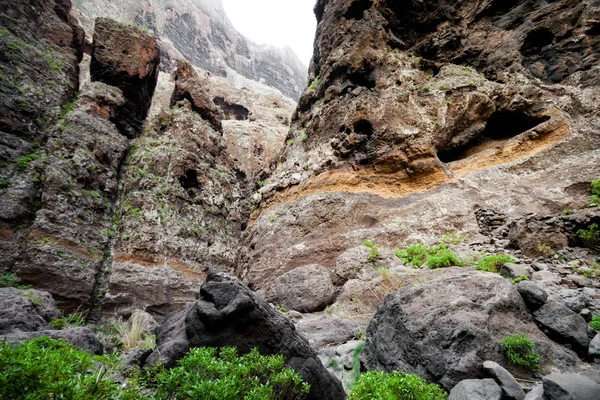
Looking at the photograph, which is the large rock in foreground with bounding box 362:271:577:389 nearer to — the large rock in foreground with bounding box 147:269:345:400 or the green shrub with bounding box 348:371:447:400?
the green shrub with bounding box 348:371:447:400

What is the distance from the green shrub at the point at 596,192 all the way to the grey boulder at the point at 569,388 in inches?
283

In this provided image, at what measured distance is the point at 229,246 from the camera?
20812 mm

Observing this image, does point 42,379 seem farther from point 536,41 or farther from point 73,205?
point 73,205

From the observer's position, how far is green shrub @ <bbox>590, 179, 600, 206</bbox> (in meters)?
7.18

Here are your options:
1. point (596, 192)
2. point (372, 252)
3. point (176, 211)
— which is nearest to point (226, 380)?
point (372, 252)

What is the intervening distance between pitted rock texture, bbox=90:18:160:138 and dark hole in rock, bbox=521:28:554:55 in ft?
83.4

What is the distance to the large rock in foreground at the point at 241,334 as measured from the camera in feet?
12.0

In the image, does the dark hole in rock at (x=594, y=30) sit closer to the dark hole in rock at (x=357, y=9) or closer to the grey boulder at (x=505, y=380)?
the dark hole in rock at (x=357, y=9)

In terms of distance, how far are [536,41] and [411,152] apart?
307 inches

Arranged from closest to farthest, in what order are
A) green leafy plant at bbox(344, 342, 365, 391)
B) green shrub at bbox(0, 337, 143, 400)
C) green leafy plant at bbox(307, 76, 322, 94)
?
1. green shrub at bbox(0, 337, 143, 400)
2. green leafy plant at bbox(344, 342, 365, 391)
3. green leafy plant at bbox(307, 76, 322, 94)

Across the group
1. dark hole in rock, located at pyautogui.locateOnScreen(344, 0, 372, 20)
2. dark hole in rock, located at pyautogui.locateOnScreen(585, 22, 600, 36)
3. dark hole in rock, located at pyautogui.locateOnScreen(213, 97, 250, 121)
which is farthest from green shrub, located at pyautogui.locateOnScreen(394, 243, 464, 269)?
dark hole in rock, located at pyautogui.locateOnScreen(213, 97, 250, 121)

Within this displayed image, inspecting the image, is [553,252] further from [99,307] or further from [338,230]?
[99,307]

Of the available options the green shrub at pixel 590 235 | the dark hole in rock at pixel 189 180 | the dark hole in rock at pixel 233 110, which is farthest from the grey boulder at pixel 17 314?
the dark hole in rock at pixel 233 110

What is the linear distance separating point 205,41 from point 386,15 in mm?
78216
